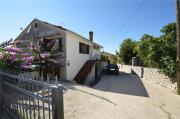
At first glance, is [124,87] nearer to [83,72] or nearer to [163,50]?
[163,50]

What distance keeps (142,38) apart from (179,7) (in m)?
5.49

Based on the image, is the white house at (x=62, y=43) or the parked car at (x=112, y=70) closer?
the white house at (x=62, y=43)

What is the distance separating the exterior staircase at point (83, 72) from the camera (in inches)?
620

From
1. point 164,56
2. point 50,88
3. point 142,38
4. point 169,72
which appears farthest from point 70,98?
point 142,38

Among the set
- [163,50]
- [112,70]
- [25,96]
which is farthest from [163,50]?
[25,96]

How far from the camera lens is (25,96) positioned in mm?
3725

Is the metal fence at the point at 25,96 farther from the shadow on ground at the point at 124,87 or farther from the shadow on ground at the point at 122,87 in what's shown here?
the shadow on ground at the point at 124,87

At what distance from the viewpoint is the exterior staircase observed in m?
15.8

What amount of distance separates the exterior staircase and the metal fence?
10834 mm

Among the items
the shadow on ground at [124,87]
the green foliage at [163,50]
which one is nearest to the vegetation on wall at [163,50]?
the green foliage at [163,50]

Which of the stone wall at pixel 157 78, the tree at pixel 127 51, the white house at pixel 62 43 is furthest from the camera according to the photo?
the tree at pixel 127 51

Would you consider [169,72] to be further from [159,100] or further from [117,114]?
[117,114]

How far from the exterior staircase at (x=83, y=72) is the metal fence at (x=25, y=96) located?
1083 centimetres

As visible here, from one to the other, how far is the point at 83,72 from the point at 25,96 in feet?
43.4
